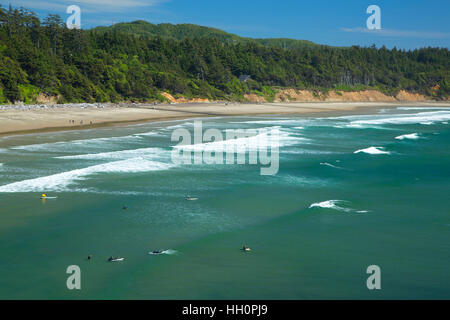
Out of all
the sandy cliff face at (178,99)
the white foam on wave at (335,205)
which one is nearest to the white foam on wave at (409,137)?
the white foam on wave at (335,205)

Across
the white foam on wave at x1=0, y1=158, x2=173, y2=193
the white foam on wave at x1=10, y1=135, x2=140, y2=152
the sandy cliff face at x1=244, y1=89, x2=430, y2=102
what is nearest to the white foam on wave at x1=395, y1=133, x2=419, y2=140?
the white foam on wave at x1=10, y1=135, x2=140, y2=152

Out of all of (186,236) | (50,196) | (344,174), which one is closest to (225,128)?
(344,174)

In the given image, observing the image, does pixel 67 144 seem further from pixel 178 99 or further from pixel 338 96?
pixel 338 96

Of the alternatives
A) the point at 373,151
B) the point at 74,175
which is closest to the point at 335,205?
the point at 74,175

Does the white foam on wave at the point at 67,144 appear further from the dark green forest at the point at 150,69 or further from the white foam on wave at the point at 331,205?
the dark green forest at the point at 150,69

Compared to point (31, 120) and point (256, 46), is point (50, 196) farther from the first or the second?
point (256, 46)
